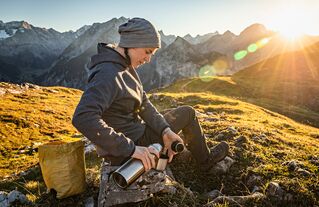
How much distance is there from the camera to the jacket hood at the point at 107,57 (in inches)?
216

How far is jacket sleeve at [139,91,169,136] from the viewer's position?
251 inches

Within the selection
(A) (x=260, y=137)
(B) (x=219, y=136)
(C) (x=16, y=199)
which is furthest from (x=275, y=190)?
(A) (x=260, y=137)

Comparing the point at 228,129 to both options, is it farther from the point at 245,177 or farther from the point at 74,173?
the point at 74,173

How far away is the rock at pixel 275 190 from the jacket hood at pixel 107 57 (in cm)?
408

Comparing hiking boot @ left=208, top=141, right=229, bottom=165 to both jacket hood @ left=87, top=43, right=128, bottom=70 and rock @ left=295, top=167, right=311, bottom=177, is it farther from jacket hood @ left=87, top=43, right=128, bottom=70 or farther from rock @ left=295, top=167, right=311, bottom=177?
jacket hood @ left=87, top=43, right=128, bottom=70

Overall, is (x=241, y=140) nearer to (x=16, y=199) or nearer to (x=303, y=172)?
(x=303, y=172)

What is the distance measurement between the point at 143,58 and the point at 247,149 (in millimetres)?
5876

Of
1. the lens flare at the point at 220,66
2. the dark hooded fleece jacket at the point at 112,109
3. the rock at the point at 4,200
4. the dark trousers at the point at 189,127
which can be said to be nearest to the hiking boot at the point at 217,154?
the dark trousers at the point at 189,127

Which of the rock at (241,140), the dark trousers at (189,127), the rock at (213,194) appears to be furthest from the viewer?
the rock at (241,140)

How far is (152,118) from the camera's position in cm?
654

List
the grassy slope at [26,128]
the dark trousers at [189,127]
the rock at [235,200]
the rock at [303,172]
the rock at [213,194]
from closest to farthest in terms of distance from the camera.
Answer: the rock at [235,200] → the rock at [213,194] → the dark trousers at [189,127] → the rock at [303,172] → the grassy slope at [26,128]

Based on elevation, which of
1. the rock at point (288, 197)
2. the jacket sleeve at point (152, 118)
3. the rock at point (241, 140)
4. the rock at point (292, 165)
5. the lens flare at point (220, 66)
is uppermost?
the jacket sleeve at point (152, 118)

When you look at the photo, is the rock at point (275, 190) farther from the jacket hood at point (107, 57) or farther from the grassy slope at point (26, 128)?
the grassy slope at point (26, 128)

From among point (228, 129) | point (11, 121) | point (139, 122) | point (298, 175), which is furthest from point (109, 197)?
point (11, 121)
